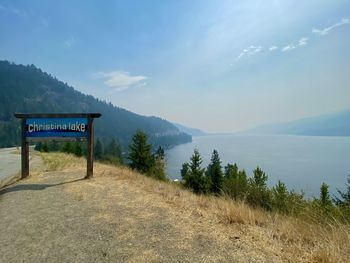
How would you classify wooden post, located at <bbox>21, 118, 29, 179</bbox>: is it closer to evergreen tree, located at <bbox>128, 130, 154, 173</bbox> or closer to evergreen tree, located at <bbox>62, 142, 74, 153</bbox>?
evergreen tree, located at <bbox>128, 130, 154, 173</bbox>

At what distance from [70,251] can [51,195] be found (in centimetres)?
403

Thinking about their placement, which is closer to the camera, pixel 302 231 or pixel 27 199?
pixel 302 231

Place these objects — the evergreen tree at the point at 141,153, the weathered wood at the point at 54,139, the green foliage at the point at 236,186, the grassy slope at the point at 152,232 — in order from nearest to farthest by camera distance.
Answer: the grassy slope at the point at 152,232 < the green foliage at the point at 236,186 < the weathered wood at the point at 54,139 < the evergreen tree at the point at 141,153

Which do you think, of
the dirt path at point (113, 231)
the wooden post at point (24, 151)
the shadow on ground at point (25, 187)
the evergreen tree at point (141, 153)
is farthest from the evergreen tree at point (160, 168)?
the dirt path at point (113, 231)

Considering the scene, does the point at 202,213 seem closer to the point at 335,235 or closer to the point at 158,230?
the point at 158,230

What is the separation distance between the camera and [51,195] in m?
7.78

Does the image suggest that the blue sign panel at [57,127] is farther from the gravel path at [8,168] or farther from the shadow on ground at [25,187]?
the gravel path at [8,168]

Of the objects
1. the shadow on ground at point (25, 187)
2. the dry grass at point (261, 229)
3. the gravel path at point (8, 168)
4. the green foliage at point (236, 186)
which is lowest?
the green foliage at point (236, 186)

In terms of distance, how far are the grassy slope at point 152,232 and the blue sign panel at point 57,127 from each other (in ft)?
11.2

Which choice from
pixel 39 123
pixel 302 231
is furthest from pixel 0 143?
pixel 302 231

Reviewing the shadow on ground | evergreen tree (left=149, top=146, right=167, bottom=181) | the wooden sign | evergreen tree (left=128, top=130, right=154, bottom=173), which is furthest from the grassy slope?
evergreen tree (left=128, top=130, right=154, bottom=173)

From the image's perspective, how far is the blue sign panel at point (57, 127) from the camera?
10547mm

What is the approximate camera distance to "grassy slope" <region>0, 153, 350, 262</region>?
3.87 meters

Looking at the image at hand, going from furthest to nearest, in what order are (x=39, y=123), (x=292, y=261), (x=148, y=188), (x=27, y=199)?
(x=39, y=123) < (x=148, y=188) < (x=27, y=199) < (x=292, y=261)
